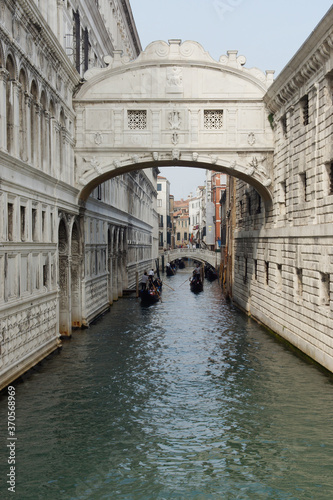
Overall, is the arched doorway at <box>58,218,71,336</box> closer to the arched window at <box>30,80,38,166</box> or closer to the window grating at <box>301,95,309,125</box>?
A: the arched window at <box>30,80,38,166</box>

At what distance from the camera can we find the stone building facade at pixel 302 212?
13258 millimetres

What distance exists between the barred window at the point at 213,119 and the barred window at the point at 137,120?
1825mm

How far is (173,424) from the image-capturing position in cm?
984

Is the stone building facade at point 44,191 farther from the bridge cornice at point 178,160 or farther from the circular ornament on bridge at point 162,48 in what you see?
the circular ornament on bridge at point 162,48

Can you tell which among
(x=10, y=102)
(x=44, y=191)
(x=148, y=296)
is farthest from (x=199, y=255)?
(x=10, y=102)

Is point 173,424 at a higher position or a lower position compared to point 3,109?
lower

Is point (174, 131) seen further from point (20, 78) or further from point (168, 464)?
point (168, 464)

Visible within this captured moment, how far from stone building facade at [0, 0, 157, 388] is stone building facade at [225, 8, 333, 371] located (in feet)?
19.1

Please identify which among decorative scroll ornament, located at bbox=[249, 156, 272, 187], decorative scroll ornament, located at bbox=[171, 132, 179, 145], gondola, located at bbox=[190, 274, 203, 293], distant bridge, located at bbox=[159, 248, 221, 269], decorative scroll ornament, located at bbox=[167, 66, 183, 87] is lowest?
gondola, located at bbox=[190, 274, 203, 293]

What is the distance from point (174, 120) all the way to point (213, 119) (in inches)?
46.9

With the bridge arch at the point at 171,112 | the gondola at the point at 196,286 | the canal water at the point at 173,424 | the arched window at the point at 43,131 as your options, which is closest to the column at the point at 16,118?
the arched window at the point at 43,131

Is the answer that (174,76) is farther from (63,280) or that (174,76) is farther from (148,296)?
(148,296)

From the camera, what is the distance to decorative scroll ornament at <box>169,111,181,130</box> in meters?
18.2

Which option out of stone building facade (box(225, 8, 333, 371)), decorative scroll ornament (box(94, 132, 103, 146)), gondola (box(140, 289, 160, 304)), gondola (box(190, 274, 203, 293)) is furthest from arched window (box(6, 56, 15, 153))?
gondola (box(190, 274, 203, 293))
